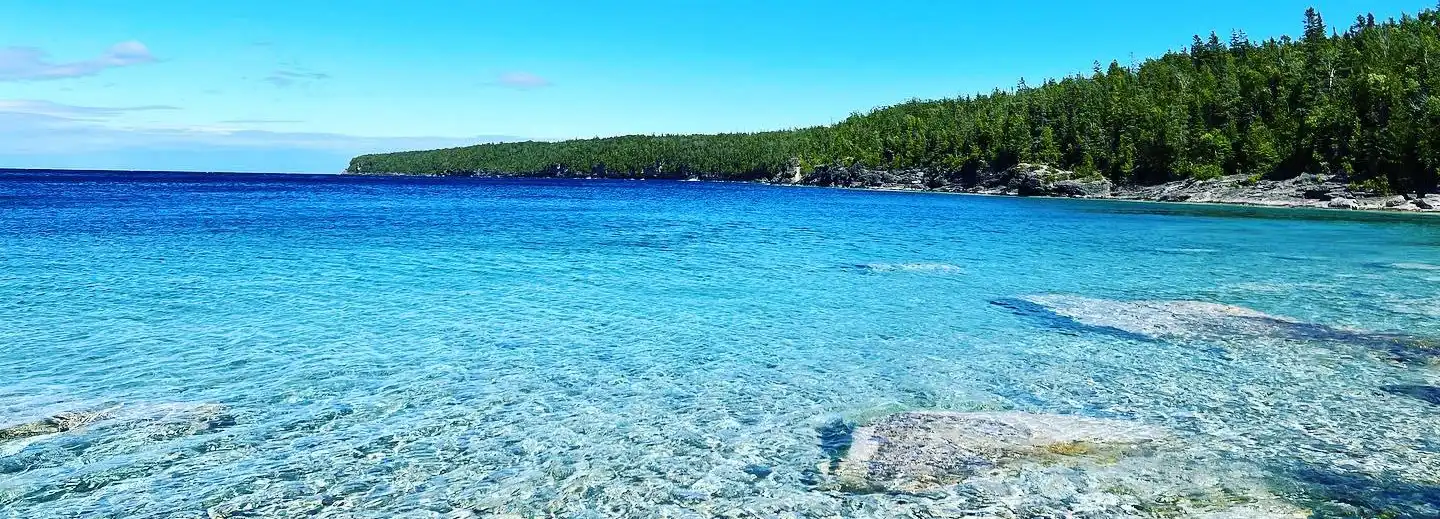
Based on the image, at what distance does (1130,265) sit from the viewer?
1182 inches

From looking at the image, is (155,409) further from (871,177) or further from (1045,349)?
(871,177)

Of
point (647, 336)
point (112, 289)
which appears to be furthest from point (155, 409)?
point (112, 289)

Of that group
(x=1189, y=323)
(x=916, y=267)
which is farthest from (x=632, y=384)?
(x=916, y=267)

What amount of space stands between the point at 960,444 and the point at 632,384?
502cm

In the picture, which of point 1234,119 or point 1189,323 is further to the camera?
point 1234,119

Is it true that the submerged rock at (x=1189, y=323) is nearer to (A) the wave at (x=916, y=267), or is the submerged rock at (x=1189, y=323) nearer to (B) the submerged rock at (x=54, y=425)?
(A) the wave at (x=916, y=267)

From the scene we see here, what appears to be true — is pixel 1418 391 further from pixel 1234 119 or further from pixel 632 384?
pixel 1234 119

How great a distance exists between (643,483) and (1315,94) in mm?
124905

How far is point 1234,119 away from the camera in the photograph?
110 meters

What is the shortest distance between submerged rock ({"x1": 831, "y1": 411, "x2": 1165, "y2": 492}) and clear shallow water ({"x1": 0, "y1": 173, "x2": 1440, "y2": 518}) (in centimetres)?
35

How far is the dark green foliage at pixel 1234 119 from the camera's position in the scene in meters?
88.1

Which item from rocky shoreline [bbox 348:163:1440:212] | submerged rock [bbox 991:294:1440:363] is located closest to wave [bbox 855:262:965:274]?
submerged rock [bbox 991:294:1440:363]

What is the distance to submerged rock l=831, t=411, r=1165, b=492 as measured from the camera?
27.0 ft

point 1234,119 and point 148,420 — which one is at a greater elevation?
point 1234,119
